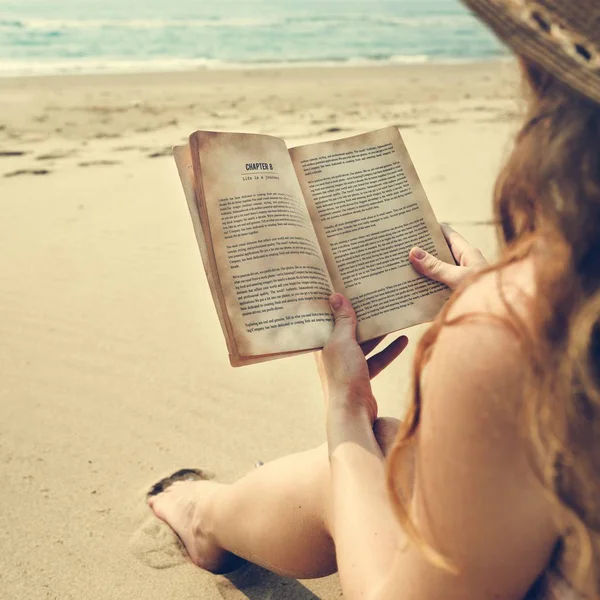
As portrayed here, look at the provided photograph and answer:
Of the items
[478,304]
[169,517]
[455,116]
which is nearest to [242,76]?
[455,116]

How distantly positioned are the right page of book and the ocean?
→ 891 cm

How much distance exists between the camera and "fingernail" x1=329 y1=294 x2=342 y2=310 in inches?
57.9

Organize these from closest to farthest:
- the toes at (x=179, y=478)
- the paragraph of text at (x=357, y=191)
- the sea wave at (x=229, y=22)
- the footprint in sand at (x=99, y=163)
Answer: the paragraph of text at (x=357, y=191) → the toes at (x=179, y=478) → the footprint in sand at (x=99, y=163) → the sea wave at (x=229, y=22)

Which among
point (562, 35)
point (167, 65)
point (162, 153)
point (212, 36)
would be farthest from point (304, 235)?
point (212, 36)

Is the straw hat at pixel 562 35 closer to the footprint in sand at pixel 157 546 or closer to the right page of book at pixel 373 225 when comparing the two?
the right page of book at pixel 373 225

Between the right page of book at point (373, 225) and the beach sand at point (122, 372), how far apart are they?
1.01 ft

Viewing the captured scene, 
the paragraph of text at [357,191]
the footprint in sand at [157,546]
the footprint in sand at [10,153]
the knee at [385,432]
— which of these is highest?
the footprint in sand at [10,153]

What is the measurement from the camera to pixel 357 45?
15484mm

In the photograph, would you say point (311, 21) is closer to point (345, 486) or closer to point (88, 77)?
point (88, 77)

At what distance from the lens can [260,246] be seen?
1.47m

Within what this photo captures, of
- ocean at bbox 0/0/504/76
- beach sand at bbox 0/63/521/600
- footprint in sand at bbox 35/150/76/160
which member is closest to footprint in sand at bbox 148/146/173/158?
beach sand at bbox 0/63/521/600

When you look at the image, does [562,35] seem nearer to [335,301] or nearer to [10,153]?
[335,301]

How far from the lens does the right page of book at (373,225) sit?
152 centimetres

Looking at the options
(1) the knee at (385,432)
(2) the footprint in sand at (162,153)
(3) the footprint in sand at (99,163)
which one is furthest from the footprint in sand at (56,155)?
(1) the knee at (385,432)
